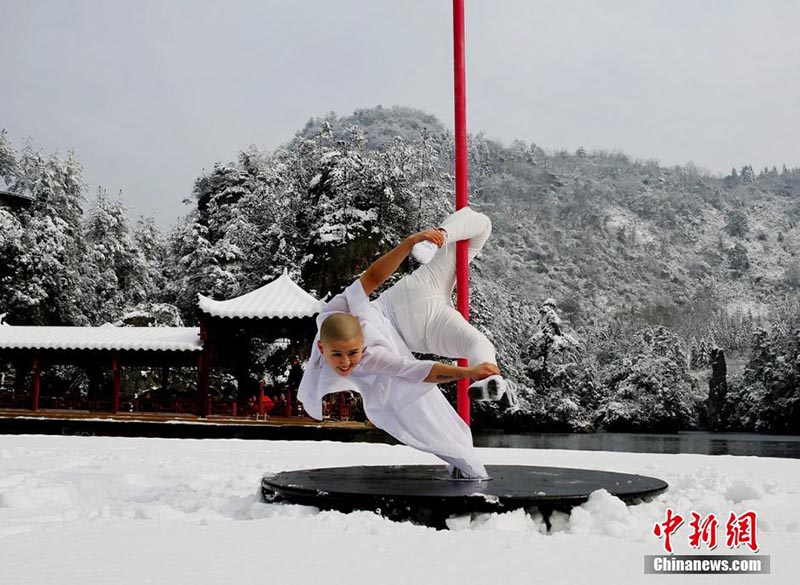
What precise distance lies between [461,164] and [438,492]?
1.74m

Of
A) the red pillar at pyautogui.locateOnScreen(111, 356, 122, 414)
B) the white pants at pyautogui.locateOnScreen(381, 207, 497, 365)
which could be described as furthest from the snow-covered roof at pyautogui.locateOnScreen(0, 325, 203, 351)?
the white pants at pyautogui.locateOnScreen(381, 207, 497, 365)

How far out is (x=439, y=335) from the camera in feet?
12.6

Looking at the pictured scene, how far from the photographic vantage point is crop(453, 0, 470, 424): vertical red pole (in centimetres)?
A: 398

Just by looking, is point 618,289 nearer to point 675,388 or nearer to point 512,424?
point 675,388

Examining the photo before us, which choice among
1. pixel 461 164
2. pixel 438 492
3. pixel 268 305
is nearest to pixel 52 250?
pixel 268 305

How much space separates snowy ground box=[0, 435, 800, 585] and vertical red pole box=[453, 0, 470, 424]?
96 centimetres

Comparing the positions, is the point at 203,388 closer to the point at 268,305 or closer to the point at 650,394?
the point at 268,305

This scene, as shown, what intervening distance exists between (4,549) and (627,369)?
2598 centimetres

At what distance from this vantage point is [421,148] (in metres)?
21.3

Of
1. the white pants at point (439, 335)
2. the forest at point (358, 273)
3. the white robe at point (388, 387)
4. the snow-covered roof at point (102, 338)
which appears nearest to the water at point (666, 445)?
the forest at point (358, 273)

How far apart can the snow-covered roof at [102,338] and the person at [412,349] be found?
1186cm

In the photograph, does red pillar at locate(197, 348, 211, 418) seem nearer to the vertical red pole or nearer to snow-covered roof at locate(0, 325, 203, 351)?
snow-covered roof at locate(0, 325, 203, 351)

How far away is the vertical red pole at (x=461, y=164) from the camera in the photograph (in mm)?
3977

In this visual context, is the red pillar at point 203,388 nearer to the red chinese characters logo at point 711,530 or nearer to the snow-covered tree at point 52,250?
the snow-covered tree at point 52,250
